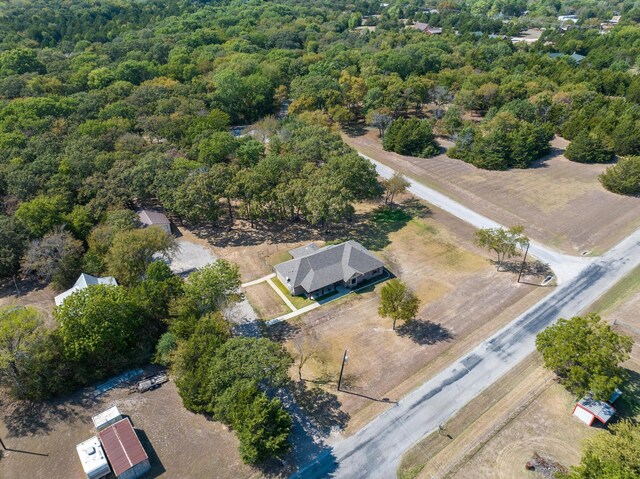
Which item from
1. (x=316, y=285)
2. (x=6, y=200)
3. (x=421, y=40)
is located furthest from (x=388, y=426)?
(x=421, y=40)

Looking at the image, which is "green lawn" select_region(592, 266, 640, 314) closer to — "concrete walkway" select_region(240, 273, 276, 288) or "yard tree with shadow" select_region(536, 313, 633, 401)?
"yard tree with shadow" select_region(536, 313, 633, 401)

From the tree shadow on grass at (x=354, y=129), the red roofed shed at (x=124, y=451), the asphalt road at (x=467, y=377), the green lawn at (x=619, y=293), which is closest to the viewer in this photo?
the red roofed shed at (x=124, y=451)

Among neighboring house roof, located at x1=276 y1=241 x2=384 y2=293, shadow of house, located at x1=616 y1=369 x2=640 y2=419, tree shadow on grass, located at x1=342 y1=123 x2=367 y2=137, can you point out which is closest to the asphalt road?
shadow of house, located at x1=616 y1=369 x2=640 y2=419

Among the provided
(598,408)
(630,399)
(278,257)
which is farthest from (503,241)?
(278,257)

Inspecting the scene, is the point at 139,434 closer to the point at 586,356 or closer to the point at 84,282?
the point at 84,282

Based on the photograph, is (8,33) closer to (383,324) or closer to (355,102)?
(355,102)

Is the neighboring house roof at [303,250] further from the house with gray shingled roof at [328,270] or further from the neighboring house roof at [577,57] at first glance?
the neighboring house roof at [577,57]

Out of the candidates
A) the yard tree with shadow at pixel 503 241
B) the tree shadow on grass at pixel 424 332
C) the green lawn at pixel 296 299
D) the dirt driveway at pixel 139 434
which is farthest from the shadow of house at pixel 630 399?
the dirt driveway at pixel 139 434
